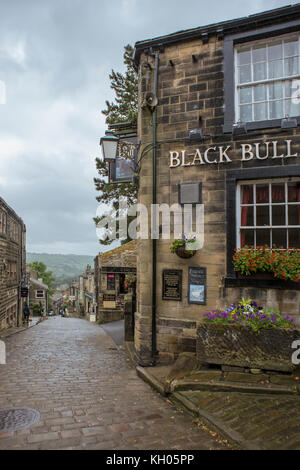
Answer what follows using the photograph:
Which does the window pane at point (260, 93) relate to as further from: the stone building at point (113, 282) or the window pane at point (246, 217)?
the stone building at point (113, 282)

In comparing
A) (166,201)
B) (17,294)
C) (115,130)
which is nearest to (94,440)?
(166,201)

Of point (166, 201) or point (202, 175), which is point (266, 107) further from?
point (166, 201)

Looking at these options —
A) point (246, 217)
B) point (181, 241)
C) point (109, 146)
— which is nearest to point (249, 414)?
point (181, 241)

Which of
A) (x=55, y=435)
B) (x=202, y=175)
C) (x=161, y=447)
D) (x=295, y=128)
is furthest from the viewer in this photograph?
(x=202, y=175)

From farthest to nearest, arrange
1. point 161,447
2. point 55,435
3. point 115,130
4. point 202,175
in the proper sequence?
point 115,130 → point 202,175 → point 55,435 → point 161,447

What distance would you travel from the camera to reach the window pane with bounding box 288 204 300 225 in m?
6.89

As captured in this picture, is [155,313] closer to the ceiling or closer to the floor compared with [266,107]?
closer to the floor

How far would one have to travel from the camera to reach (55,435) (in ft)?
13.5

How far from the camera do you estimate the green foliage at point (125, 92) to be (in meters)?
22.5

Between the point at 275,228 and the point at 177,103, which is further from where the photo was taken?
the point at 177,103

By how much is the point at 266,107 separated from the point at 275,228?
2748mm

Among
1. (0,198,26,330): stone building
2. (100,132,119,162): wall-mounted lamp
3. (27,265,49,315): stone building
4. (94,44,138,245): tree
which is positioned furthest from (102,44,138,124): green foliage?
(27,265,49,315): stone building

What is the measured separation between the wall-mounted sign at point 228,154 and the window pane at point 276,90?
1.10m

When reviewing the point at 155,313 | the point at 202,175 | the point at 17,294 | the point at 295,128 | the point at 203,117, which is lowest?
the point at 17,294
